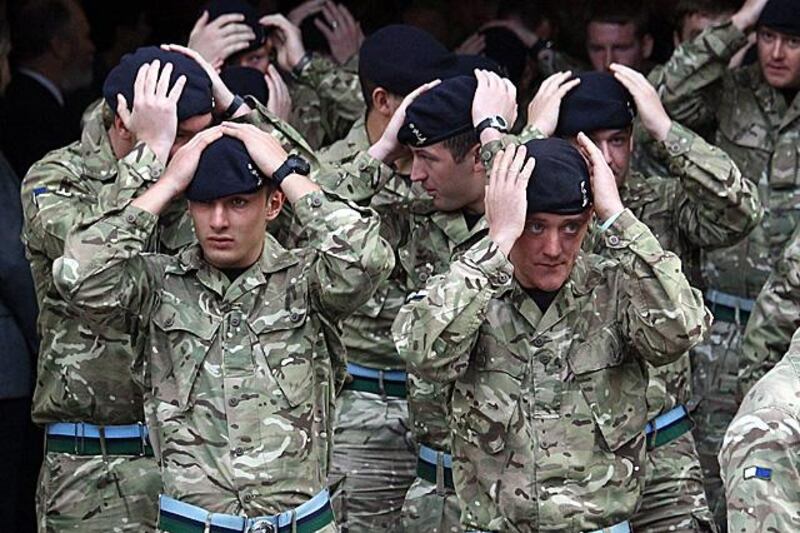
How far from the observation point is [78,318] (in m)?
6.47

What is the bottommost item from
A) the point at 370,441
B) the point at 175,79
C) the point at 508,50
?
the point at 370,441

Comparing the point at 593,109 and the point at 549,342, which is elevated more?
the point at 593,109

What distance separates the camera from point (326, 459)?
→ 584 centimetres

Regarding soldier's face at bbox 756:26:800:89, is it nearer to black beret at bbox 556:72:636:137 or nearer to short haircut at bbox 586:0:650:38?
black beret at bbox 556:72:636:137

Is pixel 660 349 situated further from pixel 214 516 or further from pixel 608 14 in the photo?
pixel 608 14

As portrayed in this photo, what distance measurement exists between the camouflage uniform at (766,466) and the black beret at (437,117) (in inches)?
85.8

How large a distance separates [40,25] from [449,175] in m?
3.42

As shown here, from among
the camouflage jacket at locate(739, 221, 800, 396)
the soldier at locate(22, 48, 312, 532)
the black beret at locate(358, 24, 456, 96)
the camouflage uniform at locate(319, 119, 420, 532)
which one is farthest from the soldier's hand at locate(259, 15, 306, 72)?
the camouflage jacket at locate(739, 221, 800, 396)

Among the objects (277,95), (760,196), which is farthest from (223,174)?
(760,196)

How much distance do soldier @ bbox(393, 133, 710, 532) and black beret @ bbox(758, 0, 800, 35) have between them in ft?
6.35

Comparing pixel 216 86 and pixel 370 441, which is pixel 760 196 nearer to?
pixel 370 441

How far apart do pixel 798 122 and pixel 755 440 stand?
335 cm

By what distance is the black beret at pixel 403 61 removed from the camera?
23.5 ft

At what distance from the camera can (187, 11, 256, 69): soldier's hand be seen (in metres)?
7.61
